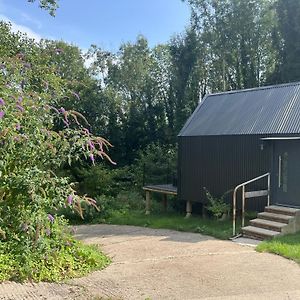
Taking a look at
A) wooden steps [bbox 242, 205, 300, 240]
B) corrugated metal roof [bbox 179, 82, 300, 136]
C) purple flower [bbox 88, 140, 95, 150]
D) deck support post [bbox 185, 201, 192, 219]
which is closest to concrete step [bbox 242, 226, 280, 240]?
wooden steps [bbox 242, 205, 300, 240]

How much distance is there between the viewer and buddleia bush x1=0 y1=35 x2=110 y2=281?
5.84 metres

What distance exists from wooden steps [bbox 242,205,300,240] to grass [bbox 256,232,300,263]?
0.97 ft

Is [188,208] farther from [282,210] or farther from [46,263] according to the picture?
[46,263]

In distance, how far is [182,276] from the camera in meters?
6.24

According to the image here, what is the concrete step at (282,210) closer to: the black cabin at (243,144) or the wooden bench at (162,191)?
the black cabin at (243,144)

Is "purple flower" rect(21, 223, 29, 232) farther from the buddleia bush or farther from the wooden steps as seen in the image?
the wooden steps

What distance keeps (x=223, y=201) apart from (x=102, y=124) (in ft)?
39.4

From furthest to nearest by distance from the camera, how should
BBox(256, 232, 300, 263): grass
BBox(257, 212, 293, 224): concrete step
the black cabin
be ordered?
1. the black cabin
2. BBox(257, 212, 293, 224): concrete step
3. BBox(256, 232, 300, 263): grass

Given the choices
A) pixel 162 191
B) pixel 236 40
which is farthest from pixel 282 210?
→ pixel 236 40

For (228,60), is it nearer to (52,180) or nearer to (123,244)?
(123,244)

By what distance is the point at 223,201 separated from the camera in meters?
12.9

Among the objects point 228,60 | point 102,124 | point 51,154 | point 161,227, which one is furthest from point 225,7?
point 51,154

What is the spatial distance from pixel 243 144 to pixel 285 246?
4649 mm

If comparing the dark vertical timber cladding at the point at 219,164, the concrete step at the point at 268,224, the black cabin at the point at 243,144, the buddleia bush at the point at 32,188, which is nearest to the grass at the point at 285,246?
the concrete step at the point at 268,224
